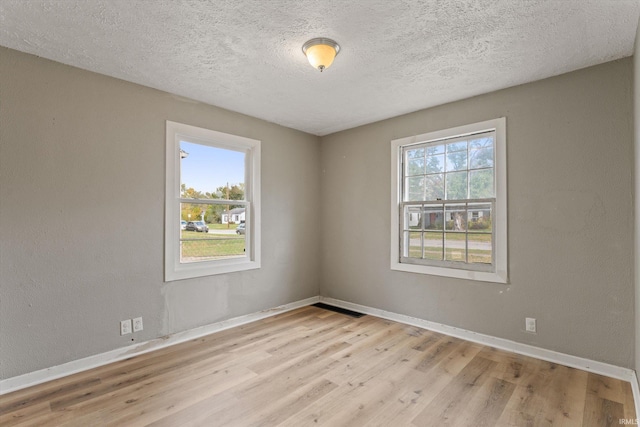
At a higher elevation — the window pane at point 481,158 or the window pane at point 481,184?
the window pane at point 481,158

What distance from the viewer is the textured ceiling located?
1.93 metres

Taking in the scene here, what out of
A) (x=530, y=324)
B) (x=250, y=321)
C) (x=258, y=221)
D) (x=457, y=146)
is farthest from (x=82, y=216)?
(x=530, y=324)

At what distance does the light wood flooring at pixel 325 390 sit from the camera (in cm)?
200

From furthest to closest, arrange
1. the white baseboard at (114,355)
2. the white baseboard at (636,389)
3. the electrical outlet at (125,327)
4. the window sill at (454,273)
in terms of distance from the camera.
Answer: the window sill at (454,273) < the electrical outlet at (125,327) < the white baseboard at (114,355) < the white baseboard at (636,389)

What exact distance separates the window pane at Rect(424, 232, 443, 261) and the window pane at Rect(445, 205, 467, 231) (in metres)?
0.18

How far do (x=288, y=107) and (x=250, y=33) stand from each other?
1.45 metres

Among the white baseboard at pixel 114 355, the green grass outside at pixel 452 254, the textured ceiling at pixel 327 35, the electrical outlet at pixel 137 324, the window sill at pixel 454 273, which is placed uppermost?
the textured ceiling at pixel 327 35

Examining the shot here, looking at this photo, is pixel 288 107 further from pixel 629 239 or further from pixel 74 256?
pixel 629 239

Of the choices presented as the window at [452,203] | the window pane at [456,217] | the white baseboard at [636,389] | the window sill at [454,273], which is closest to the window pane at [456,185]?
the window at [452,203]

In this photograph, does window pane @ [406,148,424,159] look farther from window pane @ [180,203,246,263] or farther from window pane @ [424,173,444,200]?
window pane @ [180,203,246,263]

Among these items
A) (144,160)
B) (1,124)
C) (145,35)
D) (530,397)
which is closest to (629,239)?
(530,397)

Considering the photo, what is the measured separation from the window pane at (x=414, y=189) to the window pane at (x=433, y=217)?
19 cm

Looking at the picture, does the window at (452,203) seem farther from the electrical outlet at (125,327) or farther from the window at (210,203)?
the electrical outlet at (125,327)

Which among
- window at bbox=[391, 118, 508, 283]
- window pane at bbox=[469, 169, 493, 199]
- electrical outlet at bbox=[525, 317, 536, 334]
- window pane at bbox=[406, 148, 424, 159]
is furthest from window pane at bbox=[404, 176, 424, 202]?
electrical outlet at bbox=[525, 317, 536, 334]
